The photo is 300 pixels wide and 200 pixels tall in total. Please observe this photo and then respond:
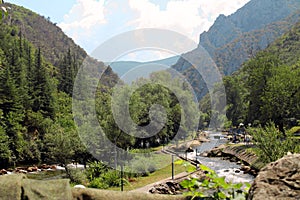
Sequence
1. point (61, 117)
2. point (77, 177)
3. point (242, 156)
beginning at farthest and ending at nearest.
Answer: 1. point (61, 117)
2. point (242, 156)
3. point (77, 177)

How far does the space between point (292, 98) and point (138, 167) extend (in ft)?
55.7

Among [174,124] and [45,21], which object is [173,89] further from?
[45,21]

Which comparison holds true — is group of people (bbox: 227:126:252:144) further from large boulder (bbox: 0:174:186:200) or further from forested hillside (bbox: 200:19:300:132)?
large boulder (bbox: 0:174:186:200)

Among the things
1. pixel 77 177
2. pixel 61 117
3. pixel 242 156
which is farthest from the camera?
pixel 61 117

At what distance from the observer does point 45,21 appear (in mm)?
136375

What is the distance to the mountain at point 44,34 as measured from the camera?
108250 mm

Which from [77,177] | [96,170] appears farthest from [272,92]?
[77,177]

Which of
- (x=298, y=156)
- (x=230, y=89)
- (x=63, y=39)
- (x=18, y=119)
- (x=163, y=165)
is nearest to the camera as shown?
(x=298, y=156)

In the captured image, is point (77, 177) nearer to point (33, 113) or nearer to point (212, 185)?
point (212, 185)

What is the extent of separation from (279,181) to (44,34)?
131m

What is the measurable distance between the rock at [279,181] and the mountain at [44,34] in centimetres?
10127

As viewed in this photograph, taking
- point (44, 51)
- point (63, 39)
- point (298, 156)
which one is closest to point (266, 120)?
point (298, 156)

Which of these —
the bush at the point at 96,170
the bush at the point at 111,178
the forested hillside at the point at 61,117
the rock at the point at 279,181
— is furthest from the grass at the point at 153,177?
the rock at the point at 279,181

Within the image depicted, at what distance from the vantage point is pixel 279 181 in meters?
2.56
